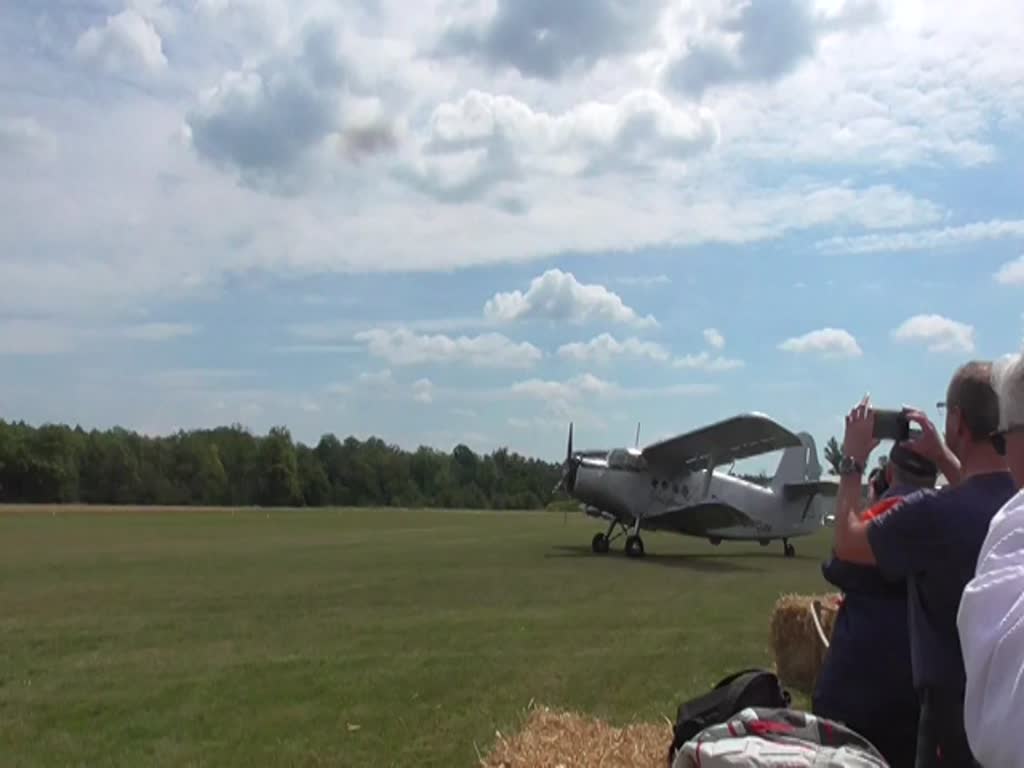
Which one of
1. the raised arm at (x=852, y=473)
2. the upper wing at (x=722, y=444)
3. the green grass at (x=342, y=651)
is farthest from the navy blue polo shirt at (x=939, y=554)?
the upper wing at (x=722, y=444)

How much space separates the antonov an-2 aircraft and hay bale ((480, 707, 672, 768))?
17.7 m

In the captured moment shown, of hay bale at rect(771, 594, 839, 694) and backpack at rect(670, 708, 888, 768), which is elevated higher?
backpack at rect(670, 708, 888, 768)

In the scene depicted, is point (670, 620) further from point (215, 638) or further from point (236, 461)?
point (236, 461)

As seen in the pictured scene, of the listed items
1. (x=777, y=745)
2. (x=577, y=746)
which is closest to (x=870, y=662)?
(x=777, y=745)

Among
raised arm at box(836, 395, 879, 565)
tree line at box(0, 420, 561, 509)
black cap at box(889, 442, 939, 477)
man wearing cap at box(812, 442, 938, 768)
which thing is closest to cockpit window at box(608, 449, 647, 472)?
black cap at box(889, 442, 939, 477)

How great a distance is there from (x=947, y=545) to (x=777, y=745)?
2.16 feet

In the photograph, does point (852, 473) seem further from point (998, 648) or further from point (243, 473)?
point (243, 473)

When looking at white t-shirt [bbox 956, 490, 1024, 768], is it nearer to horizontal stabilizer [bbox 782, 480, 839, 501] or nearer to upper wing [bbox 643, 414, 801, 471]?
upper wing [bbox 643, 414, 801, 471]

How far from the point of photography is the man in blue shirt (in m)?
2.61

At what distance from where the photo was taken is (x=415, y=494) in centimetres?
10912

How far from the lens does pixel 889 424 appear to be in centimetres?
311

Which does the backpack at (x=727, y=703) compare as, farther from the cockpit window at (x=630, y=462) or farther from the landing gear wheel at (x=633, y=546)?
the cockpit window at (x=630, y=462)

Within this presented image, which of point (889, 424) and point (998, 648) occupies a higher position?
point (889, 424)

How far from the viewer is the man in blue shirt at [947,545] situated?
8.55ft
